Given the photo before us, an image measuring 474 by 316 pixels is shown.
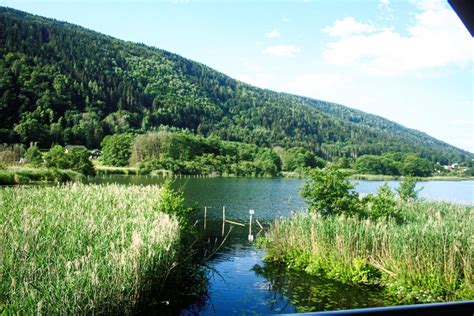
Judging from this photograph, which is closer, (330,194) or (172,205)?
(172,205)

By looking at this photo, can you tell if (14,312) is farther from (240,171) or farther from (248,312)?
(240,171)

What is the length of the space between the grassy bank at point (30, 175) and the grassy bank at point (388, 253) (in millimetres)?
16347

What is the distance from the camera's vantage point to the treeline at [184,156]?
79.9m

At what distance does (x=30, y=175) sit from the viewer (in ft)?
103

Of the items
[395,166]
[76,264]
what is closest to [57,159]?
[76,264]

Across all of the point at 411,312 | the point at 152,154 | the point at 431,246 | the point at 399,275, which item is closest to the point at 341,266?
the point at 399,275

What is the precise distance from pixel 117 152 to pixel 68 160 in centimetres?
4216

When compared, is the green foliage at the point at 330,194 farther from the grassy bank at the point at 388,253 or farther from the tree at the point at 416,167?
the tree at the point at 416,167

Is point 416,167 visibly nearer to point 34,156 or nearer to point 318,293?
point 34,156

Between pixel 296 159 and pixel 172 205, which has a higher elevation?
pixel 296 159

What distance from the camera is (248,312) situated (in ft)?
30.1

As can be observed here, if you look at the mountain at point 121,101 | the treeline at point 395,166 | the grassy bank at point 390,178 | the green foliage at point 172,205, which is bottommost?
the grassy bank at point 390,178

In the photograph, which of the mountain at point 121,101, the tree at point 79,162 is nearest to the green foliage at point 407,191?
the tree at point 79,162

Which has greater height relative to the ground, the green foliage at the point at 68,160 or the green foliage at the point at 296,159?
the green foliage at the point at 296,159
